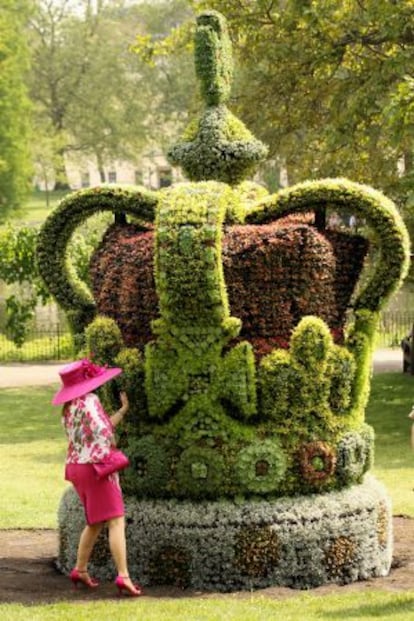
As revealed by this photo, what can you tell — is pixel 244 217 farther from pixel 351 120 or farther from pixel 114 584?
pixel 351 120

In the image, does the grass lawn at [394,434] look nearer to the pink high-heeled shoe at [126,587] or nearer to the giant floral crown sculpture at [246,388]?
the giant floral crown sculpture at [246,388]

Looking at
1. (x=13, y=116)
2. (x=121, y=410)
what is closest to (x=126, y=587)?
(x=121, y=410)

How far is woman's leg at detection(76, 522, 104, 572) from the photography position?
847 centimetres

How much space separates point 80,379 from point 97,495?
803 mm

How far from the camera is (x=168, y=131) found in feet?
223

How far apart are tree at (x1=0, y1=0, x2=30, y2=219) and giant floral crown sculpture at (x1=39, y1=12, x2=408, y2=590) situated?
147ft

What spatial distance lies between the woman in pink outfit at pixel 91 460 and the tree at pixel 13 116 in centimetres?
4527

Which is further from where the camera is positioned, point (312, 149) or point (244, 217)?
point (312, 149)

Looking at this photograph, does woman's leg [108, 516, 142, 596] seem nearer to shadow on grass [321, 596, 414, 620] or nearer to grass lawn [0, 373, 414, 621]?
grass lawn [0, 373, 414, 621]

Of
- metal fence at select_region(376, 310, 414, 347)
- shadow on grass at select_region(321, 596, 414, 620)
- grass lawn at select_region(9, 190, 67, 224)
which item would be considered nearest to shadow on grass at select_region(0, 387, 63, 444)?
metal fence at select_region(376, 310, 414, 347)

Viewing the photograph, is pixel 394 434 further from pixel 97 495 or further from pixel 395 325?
pixel 395 325

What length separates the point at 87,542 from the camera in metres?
8.52

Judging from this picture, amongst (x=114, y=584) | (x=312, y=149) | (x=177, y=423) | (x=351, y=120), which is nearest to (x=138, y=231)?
(x=177, y=423)

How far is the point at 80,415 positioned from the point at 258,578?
A: 1733 mm
